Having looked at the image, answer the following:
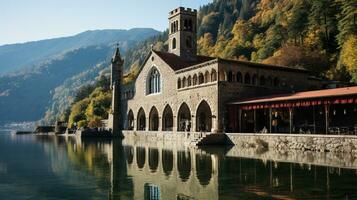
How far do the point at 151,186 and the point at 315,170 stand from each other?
7.60 meters

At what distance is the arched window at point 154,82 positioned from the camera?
171 feet

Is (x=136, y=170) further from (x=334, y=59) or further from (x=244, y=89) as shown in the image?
(x=334, y=59)

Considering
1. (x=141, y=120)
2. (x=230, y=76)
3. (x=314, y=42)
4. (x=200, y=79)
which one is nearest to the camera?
(x=230, y=76)

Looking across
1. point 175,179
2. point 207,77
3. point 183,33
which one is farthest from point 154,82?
point 175,179

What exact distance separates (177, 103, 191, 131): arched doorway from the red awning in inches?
415

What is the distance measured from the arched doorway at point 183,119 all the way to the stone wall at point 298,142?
11.5 metres

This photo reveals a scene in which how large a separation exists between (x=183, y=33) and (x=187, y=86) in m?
11.5

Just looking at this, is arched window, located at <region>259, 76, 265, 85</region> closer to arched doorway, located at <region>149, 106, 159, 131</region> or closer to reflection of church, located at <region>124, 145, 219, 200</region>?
arched doorway, located at <region>149, 106, 159, 131</region>

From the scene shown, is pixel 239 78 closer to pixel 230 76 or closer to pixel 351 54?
pixel 230 76

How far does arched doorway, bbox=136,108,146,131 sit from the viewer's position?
58.0m

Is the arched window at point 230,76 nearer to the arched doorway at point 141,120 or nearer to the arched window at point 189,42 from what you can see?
the arched window at point 189,42

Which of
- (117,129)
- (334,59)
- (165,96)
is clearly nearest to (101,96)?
(117,129)

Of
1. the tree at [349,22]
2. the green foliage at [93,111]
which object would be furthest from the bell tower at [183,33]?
the green foliage at [93,111]

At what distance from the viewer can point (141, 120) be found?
5922cm
